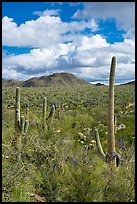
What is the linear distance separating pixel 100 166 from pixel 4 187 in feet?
9.22

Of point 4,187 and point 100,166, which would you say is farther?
point 100,166

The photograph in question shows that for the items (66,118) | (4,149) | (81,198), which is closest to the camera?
(81,198)

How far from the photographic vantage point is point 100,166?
9.68 m

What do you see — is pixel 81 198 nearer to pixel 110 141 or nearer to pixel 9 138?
pixel 110 141

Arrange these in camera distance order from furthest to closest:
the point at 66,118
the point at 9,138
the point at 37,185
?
the point at 66,118
the point at 9,138
the point at 37,185

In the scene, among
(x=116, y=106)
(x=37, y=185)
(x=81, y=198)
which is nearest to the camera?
(x=81, y=198)

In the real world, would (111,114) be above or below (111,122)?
above

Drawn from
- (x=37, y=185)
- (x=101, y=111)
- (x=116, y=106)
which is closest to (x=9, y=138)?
(x=37, y=185)

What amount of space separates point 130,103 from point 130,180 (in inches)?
1164

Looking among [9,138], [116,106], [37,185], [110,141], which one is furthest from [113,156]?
[116,106]

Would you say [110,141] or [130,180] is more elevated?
[110,141]

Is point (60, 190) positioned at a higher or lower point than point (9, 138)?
lower

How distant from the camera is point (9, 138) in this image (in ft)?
40.4

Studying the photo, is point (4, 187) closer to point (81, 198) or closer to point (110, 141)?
point (81, 198)
